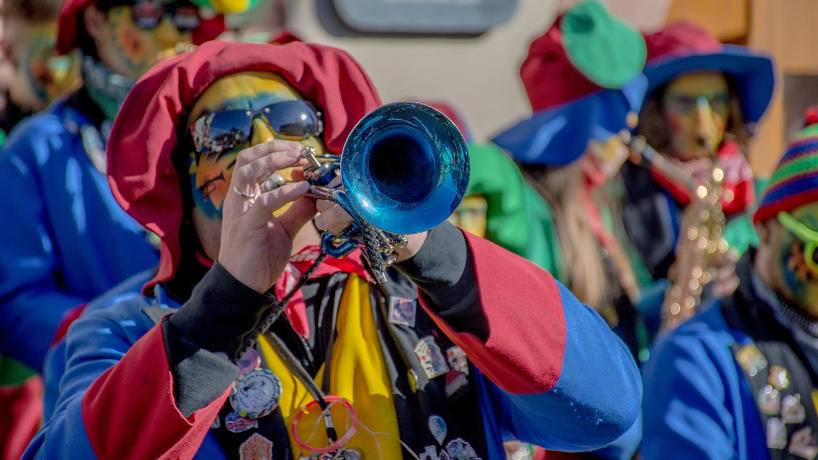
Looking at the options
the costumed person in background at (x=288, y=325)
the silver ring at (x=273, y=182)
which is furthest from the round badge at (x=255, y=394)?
the silver ring at (x=273, y=182)

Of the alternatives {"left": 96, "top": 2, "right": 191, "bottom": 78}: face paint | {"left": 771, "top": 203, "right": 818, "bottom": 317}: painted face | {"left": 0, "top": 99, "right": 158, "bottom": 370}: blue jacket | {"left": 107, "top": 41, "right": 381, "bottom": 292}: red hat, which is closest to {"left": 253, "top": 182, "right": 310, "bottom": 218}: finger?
{"left": 107, "top": 41, "right": 381, "bottom": 292}: red hat

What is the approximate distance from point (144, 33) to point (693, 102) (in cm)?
231

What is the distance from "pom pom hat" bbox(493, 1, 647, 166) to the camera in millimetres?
4926

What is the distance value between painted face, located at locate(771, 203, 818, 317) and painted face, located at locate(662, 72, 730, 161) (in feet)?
6.42

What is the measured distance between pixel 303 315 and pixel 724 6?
5415mm

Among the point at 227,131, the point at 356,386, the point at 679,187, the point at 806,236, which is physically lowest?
the point at 679,187

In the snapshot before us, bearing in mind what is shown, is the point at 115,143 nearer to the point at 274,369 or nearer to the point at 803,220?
the point at 274,369

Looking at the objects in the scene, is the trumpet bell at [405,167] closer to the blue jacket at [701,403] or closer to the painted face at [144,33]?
the blue jacket at [701,403]

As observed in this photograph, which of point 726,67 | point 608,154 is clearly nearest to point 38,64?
point 608,154

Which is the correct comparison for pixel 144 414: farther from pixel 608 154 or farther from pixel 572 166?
pixel 608 154

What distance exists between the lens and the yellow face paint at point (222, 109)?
242 cm

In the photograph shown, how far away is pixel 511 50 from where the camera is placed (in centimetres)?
668

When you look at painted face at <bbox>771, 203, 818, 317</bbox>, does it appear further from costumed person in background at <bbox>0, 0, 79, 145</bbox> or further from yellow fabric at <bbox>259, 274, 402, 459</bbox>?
costumed person in background at <bbox>0, 0, 79, 145</bbox>

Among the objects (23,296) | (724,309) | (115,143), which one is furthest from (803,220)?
(23,296)
